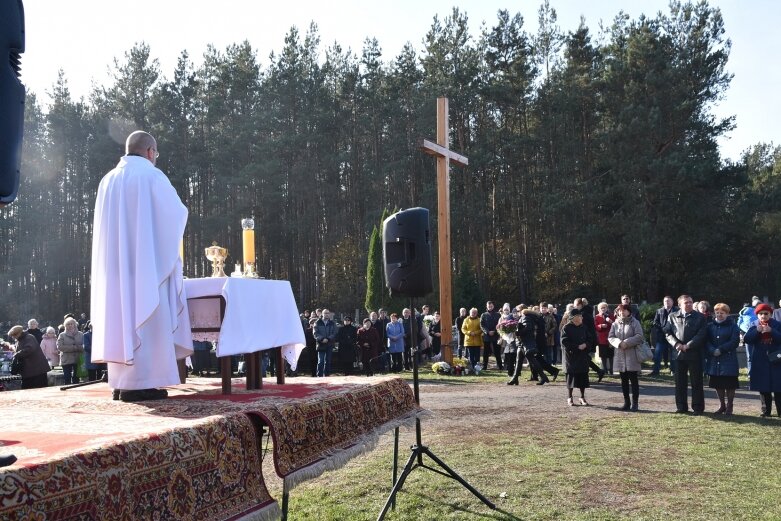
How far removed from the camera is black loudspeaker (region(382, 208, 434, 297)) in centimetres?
601

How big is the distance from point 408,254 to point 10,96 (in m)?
4.60

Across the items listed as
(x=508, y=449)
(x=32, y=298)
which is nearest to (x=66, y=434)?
(x=508, y=449)

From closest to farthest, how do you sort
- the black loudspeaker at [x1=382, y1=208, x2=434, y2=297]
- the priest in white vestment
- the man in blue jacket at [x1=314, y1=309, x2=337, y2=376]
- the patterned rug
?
the patterned rug
the priest in white vestment
the black loudspeaker at [x1=382, y1=208, x2=434, y2=297]
the man in blue jacket at [x1=314, y1=309, x2=337, y2=376]

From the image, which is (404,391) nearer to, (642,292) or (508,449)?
(508,449)

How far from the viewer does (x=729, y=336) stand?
10.6m

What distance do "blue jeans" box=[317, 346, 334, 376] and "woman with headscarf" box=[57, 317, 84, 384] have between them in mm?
5913

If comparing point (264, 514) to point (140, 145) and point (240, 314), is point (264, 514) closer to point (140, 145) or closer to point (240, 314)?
point (240, 314)

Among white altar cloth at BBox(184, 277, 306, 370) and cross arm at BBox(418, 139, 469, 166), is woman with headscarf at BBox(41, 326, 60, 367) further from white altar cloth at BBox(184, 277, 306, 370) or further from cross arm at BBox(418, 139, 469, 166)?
white altar cloth at BBox(184, 277, 306, 370)

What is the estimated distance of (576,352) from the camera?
11.8 metres

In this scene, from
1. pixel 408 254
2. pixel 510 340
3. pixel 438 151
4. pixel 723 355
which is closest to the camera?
pixel 408 254

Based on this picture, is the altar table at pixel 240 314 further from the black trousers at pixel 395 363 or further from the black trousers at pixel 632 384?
the black trousers at pixel 395 363

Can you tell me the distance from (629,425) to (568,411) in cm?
155

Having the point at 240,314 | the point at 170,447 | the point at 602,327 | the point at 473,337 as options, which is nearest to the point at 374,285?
the point at 473,337

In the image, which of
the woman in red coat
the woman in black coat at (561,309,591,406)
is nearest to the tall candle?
the woman in black coat at (561,309,591,406)
